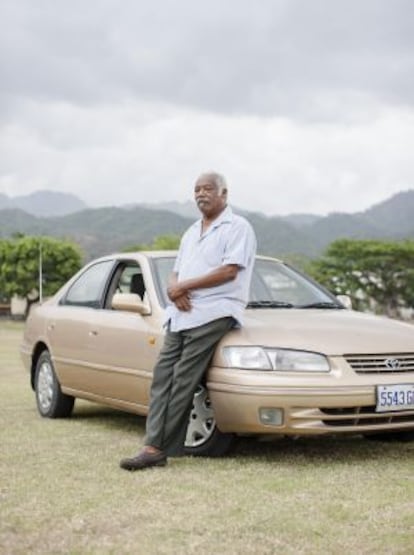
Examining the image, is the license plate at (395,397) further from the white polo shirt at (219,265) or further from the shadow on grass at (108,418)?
the shadow on grass at (108,418)

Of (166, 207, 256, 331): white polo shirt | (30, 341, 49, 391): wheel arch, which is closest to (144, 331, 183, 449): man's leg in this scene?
(166, 207, 256, 331): white polo shirt

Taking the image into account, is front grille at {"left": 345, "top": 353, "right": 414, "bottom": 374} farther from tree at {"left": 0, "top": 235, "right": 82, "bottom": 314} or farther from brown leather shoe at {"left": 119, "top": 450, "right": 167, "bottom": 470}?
tree at {"left": 0, "top": 235, "right": 82, "bottom": 314}

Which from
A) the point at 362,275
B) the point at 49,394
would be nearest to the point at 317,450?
the point at 49,394

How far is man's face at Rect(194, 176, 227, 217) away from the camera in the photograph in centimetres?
609

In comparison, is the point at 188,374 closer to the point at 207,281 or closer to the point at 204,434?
the point at 204,434

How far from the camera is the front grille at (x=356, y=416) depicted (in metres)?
5.84

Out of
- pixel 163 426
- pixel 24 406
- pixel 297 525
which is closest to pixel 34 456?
pixel 163 426

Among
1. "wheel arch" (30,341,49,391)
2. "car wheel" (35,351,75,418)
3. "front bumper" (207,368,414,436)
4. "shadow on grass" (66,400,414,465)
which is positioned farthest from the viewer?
"wheel arch" (30,341,49,391)

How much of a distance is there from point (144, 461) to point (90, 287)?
2.74 meters

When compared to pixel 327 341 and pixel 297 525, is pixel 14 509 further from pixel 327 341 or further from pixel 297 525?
pixel 327 341

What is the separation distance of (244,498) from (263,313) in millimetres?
1954

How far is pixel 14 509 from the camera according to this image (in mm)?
4777

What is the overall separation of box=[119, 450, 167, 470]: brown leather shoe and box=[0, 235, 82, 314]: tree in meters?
84.5

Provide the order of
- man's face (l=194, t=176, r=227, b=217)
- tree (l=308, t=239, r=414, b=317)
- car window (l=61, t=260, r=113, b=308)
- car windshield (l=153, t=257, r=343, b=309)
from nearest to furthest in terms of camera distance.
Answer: man's face (l=194, t=176, r=227, b=217)
car windshield (l=153, t=257, r=343, b=309)
car window (l=61, t=260, r=113, b=308)
tree (l=308, t=239, r=414, b=317)
